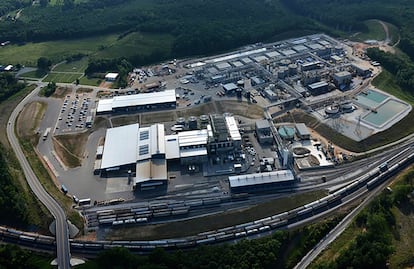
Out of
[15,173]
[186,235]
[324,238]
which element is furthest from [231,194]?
[15,173]

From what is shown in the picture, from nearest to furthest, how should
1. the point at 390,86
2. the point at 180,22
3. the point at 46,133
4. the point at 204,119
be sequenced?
the point at 46,133
the point at 204,119
the point at 390,86
the point at 180,22

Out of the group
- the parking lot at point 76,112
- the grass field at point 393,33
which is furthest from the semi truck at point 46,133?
the grass field at point 393,33

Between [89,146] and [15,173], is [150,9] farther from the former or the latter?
[15,173]

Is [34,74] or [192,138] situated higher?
[192,138]

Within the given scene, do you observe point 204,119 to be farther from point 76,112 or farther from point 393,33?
A: point 393,33

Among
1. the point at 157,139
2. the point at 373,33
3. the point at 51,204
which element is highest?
the point at 373,33

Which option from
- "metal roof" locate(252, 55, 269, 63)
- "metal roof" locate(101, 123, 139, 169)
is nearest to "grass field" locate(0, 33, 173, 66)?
"metal roof" locate(252, 55, 269, 63)

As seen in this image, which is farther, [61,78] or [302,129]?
[61,78]

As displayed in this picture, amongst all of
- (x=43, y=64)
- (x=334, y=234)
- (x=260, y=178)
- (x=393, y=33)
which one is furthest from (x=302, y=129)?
(x=43, y=64)
